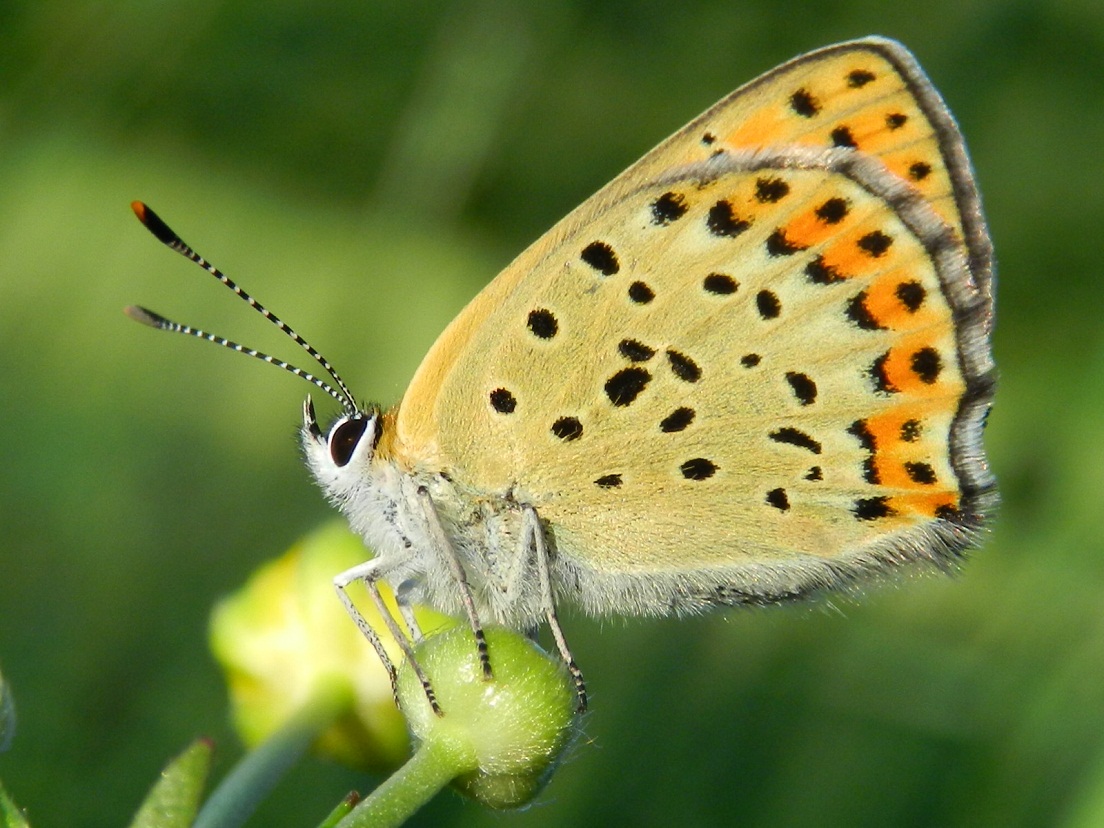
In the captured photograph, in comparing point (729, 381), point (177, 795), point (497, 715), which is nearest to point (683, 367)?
point (729, 381)

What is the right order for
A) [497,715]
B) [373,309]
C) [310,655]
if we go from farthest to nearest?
[373,309] < [310,655] < [497,715]

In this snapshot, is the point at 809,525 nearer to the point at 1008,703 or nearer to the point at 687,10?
the point at 1008,703

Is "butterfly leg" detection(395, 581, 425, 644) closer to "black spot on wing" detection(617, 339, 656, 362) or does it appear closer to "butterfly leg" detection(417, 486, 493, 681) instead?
"butterfly leg" detection(417, 486, 493, 681)

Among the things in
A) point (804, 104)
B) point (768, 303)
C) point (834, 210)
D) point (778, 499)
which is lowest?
point (778, 499)

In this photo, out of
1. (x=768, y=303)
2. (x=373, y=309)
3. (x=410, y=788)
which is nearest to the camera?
(x=410, y=788)

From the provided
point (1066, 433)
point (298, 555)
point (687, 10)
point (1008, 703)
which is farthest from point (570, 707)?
point (687, 10)

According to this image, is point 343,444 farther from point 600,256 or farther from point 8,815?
point 8,815

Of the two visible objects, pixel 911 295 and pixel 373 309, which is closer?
pixel 911 295

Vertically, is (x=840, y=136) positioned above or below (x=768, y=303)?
above
